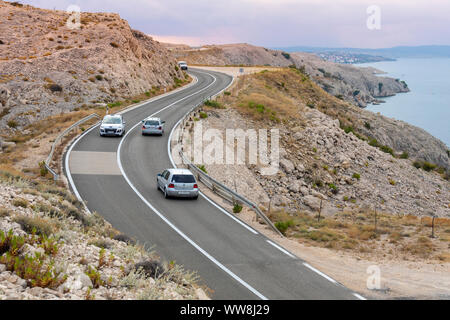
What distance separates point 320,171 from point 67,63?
34651 millimetres

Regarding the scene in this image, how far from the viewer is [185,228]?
17.1 meters

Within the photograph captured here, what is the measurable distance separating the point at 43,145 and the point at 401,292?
24881mm

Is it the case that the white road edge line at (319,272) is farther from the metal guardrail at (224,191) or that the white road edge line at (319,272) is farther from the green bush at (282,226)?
the green bush at (282,226)

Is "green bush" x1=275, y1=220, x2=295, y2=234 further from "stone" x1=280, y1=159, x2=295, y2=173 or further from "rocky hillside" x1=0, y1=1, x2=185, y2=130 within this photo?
"rocky hillside" x1=0, y1=1, x2=185, y2=130

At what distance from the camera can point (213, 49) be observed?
144 meters

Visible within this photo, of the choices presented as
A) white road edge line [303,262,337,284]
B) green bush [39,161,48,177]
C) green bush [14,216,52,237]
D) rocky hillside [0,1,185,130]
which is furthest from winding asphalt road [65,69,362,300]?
rocky hillside [0,1,185,130]

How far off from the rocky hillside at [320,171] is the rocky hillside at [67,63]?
1480 centimetres

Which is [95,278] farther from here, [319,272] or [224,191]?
[224,191]

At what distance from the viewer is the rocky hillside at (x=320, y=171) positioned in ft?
95.6

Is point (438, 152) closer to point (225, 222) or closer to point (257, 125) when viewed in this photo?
point (257, 125)

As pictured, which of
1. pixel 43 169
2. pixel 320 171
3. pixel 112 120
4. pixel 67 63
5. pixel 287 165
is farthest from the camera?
pixel 67 63

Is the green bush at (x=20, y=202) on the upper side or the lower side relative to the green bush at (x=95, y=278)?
upper

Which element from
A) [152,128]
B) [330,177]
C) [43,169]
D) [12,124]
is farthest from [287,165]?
[12,124]

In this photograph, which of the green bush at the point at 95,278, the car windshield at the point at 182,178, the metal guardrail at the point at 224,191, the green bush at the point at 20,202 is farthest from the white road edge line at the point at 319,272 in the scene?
the green bush at the point at 20,202
